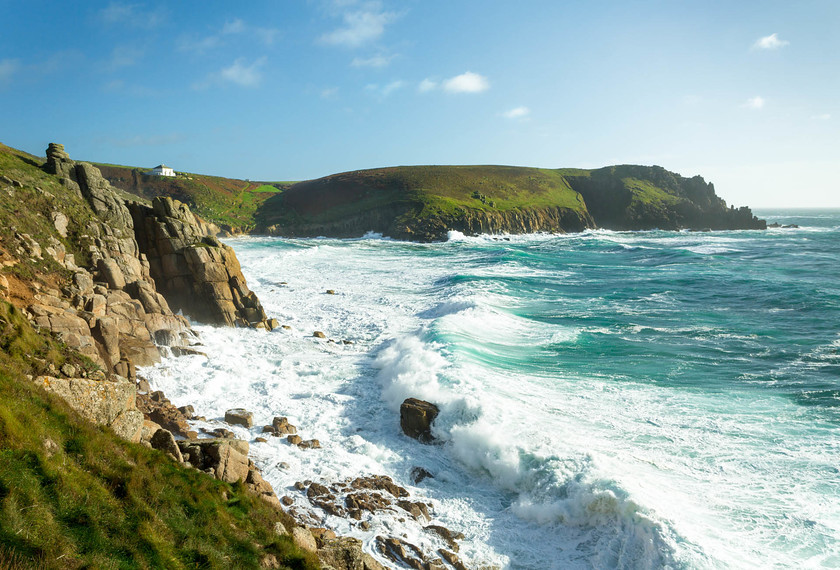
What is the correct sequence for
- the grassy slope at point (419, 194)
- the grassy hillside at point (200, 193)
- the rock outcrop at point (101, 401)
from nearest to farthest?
the rock outcrop at point (101, 401) → the grassy hillside at point (200, 193) → the grassy slope at point (419, 194)

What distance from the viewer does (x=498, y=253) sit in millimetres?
64500

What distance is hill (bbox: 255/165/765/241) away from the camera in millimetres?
97750

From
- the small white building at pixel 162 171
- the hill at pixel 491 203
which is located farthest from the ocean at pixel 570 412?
the small white building at pixel 162 171

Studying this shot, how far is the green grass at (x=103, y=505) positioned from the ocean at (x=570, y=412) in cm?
320

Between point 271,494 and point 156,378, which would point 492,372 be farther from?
point 156,378

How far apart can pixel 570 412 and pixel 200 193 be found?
104982mm

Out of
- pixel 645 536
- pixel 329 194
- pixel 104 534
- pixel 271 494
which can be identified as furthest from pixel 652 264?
pixel 329 194

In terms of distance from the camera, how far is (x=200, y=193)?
104125 millimetres

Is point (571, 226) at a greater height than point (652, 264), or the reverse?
point (571, 226)

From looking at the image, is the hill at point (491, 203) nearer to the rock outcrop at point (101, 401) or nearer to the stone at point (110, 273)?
the stone at point (110, 273)

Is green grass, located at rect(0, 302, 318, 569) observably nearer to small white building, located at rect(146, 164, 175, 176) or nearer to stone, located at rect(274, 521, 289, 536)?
stone, located at rect(274, 521, 289, 536)

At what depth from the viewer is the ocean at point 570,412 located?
10.9 meters

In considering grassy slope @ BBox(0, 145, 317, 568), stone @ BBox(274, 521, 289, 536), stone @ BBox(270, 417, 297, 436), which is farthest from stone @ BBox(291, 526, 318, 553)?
stone @ BBox(270, 417, 297, 436)

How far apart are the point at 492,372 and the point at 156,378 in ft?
41.9
